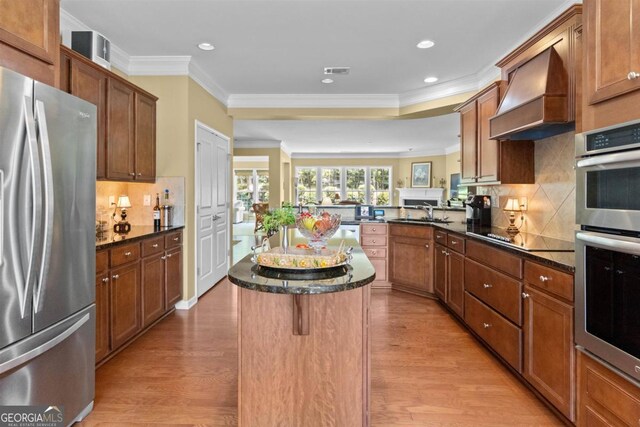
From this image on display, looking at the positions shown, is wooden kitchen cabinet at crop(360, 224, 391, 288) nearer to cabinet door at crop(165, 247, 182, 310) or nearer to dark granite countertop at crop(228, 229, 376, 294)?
cabinet door at crop(165, 247, 182, 310)

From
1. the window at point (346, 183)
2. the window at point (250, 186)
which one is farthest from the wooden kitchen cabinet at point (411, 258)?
the window at point (250, 186)

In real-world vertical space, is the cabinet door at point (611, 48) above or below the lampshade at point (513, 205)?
above

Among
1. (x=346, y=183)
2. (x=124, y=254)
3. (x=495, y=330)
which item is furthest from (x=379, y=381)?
(x=346, y=183)

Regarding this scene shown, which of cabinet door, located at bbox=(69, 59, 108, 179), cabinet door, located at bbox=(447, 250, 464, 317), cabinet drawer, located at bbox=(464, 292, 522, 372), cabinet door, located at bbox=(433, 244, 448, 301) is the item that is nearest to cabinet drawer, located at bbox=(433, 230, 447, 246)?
cabinet door, located at bbox=(433, 244, 448, 301)

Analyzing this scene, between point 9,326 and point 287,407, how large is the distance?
1.23 meters

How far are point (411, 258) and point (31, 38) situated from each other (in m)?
4.06

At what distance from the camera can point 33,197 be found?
1570 millimetres

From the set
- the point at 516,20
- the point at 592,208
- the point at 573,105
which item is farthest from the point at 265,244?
the point at 516,20

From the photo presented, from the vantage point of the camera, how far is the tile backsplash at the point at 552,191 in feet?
9.26

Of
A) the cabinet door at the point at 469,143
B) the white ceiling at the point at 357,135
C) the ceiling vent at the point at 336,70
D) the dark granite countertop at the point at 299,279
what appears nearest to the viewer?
the dark granite countertop at the point at 299,279

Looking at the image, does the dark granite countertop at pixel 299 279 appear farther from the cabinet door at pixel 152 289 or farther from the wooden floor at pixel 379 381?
the cabinet door at pixel 152 289

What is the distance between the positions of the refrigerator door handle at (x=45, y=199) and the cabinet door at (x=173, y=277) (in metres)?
1.98

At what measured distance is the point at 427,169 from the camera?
11.9 metres

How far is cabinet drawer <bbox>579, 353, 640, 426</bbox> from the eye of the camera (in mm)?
1495
